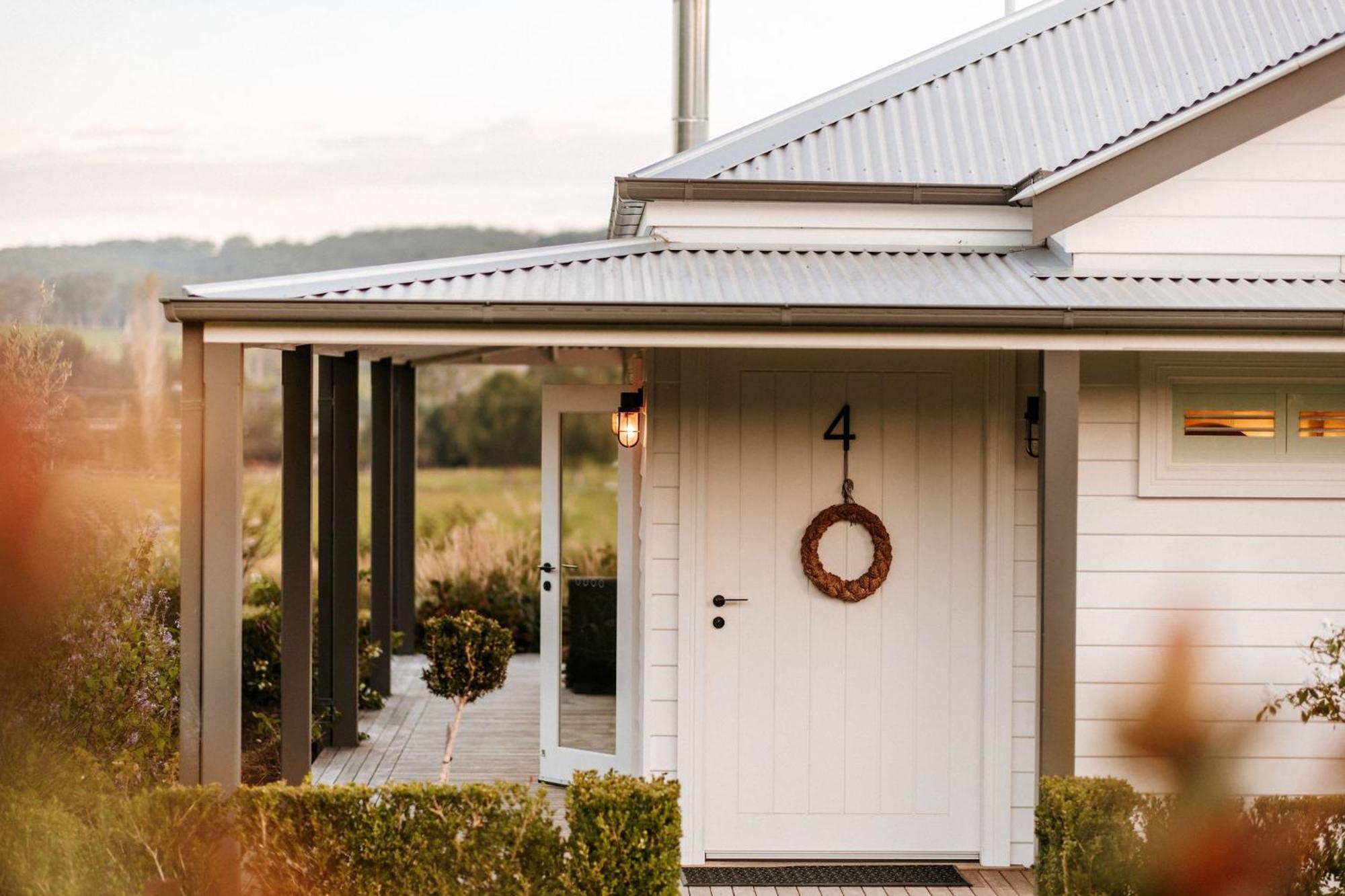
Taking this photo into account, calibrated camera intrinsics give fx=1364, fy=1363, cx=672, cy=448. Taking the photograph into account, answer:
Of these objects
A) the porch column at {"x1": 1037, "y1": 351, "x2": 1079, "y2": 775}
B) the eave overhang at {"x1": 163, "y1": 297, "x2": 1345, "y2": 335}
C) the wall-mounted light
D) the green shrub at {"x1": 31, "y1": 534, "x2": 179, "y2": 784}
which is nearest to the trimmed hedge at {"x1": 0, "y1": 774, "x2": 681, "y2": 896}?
the green shrub at {"x1": 31, "y1": 534, "x2": 179, "y2": 784}

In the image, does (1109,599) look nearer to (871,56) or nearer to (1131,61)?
(1131,61)

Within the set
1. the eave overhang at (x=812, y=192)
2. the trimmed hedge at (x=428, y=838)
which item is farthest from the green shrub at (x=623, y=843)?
the eave overhang at (x=812, y=192)

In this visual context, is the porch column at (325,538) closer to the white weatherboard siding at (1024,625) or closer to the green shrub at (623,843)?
the green shrub at (623,843)

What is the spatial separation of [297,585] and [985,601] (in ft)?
10.9

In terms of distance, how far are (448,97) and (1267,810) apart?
37364 millimetres

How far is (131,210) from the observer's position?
36500 millimetres

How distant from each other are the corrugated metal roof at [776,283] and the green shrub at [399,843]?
5.69ft

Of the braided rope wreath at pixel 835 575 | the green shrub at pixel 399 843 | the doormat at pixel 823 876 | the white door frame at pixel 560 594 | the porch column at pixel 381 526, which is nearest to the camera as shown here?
the green shrub at pixel 399 843

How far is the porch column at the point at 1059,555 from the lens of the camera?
16.7 feet

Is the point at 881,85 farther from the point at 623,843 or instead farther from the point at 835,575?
the point at 623,843

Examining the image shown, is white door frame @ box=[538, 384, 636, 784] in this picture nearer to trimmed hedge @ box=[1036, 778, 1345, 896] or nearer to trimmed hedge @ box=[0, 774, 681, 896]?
trimmed hedge @ box=[0, 774, 681, 896]

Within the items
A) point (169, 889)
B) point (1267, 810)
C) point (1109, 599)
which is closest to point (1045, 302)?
point (1109, 599)

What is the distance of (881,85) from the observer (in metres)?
7.36

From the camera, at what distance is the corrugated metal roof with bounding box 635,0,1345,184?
6.64 m
